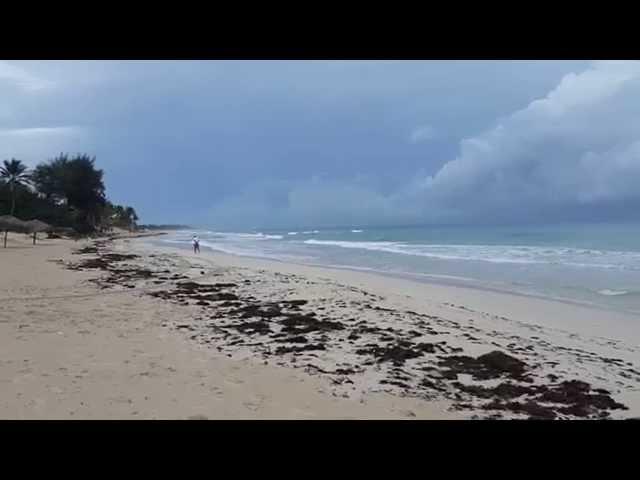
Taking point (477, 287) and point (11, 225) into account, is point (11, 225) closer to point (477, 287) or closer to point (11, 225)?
point (11, 225)

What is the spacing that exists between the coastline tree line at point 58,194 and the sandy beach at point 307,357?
5042 cm

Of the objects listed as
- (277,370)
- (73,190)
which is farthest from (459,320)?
(73,190)

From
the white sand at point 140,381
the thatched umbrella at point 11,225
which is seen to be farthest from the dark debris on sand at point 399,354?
the thatched umbrella at point 11,225

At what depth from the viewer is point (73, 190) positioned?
5838cm

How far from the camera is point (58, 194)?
61.3 meters

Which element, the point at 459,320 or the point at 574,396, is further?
the point at 459,320

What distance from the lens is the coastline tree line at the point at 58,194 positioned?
178 feet

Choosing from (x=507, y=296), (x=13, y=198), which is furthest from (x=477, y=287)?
(x=13, y=198)

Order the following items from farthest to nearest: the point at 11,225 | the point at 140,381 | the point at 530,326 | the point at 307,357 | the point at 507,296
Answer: the point at 11,225 < the point at 507,296 < the point at 530,326 < the point at 307,357 < the point at 140,381

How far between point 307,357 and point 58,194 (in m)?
66.4

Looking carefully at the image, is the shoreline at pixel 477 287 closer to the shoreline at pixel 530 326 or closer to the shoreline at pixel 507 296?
the shoreline at pixel 507 296
